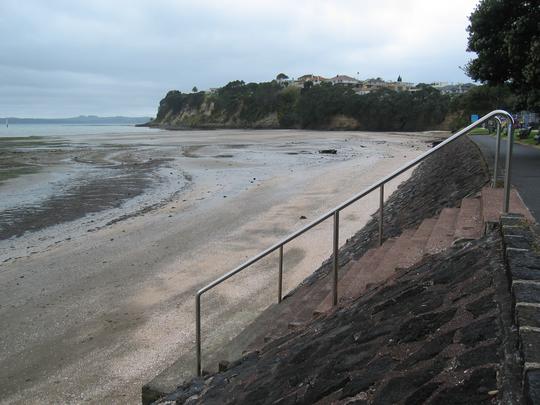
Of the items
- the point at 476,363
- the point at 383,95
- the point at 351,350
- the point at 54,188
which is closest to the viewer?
the point at 476,363

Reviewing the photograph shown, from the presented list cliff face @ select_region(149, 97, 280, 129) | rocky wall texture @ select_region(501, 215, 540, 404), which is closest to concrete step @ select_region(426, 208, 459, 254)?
rocky wall texture @ select_region(501, 215, 540, 404)

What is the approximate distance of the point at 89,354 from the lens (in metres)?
6.05

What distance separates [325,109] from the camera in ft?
326

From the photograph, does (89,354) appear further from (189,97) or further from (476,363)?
(189,97)

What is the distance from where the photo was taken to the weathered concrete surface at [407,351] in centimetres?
211

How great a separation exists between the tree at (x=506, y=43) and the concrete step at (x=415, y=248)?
835 centimetres

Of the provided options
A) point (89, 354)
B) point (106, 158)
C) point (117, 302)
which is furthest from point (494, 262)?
point (106, 158)

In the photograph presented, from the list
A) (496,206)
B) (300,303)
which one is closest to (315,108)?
(300,303)

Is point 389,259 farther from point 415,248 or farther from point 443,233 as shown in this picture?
point 443,233

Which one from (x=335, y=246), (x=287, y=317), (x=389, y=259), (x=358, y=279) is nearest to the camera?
(x=335, y=246)

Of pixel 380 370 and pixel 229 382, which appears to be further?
pixel 229 382

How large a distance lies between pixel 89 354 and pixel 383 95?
92.9 meters

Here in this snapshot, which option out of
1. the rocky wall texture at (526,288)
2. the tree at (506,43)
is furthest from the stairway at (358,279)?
the tree at (506,43)

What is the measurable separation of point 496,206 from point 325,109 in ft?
319
